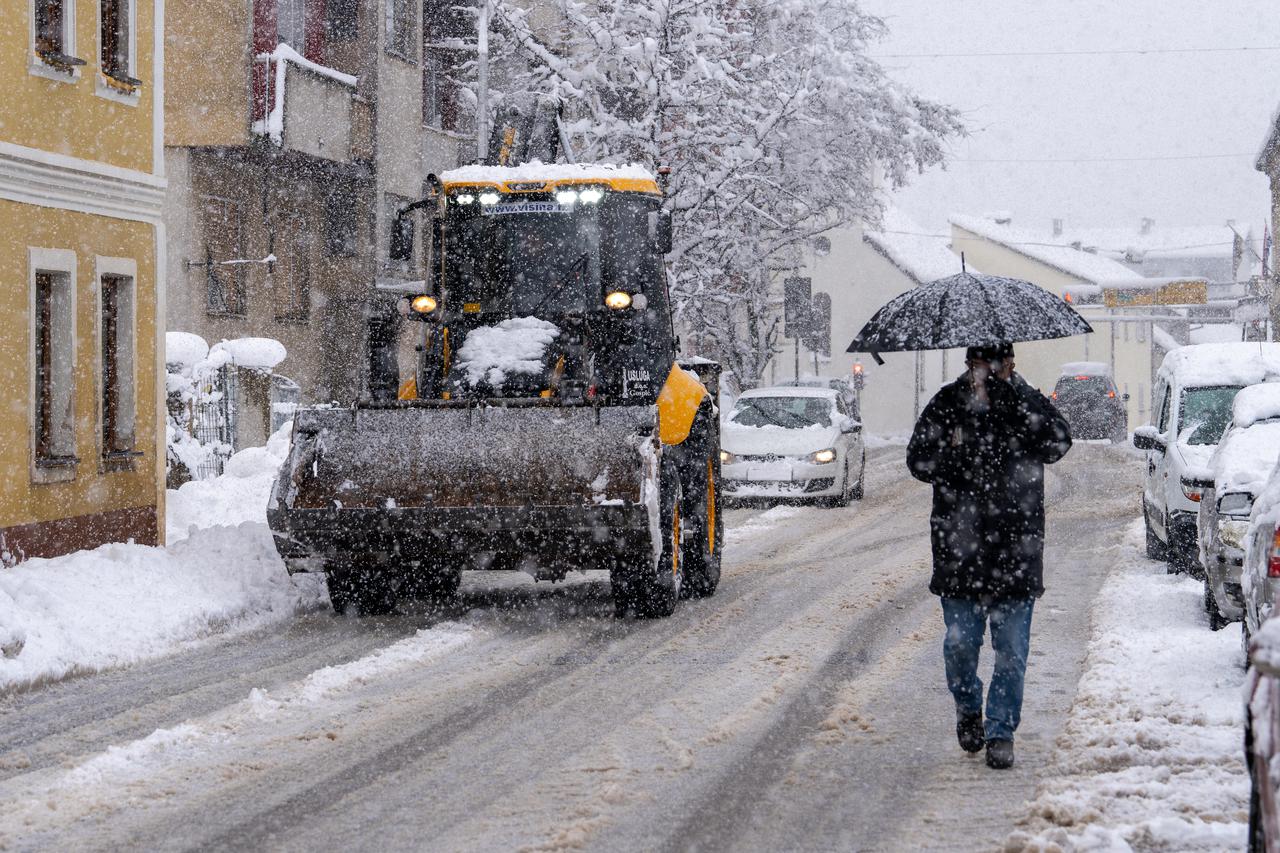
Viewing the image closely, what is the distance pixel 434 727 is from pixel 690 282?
25.7 metres

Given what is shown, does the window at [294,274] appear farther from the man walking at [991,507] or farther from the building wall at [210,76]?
the man walking at [991,507]

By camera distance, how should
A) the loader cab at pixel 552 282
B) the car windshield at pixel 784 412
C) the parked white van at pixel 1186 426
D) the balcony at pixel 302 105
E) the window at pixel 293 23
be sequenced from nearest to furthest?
the loader cab at pixel 552 282, the parked white van at pixel 1186 426, the car windshield at pixel 784 412, the balcony at pixel 302 105, the window at pixel 293 23

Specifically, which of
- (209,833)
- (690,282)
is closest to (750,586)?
(209,833)

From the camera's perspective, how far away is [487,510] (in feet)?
37.1

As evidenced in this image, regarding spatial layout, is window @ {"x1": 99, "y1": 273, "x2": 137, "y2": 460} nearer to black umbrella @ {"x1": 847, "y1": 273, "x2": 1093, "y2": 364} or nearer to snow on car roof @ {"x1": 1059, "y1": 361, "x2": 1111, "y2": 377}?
black umbrella @ {"x1": 847, "y1": 273, "x2": 1093, "y2": 364}

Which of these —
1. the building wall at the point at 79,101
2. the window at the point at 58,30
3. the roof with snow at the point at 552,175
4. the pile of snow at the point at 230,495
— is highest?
the window at the point at 58,30

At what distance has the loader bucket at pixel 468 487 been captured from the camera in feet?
37.1

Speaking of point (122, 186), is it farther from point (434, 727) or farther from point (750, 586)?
point (434, 727)

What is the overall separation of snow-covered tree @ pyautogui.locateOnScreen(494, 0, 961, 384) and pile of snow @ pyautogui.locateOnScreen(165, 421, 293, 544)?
403 inches

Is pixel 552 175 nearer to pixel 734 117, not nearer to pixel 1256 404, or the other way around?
pixel 1256 404

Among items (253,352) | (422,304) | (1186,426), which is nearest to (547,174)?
(422,304)

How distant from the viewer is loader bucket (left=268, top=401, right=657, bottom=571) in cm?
1130

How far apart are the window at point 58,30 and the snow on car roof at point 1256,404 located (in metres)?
9.50

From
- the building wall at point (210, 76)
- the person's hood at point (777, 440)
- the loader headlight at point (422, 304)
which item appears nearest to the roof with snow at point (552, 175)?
the loader headlight at point (422, 304)
